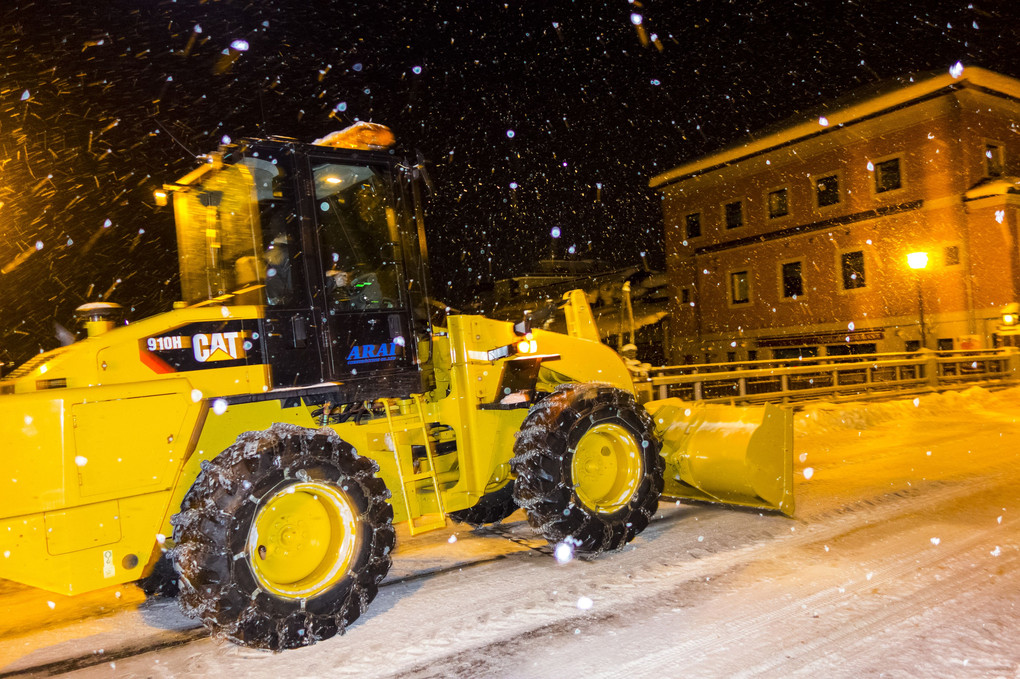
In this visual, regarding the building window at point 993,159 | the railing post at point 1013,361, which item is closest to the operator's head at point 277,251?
the railing post at point 1013,361

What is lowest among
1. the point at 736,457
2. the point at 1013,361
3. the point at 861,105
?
the point at 1013,361

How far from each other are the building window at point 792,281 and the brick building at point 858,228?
5 centimetres

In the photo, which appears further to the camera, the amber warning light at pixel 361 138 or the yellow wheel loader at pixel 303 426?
the amber warning light at pixel 361 138

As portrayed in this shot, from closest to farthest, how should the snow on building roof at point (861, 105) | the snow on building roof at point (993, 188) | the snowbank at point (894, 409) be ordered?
the snowbank at point (894, 409) → the snow on building roof at point (993, 188) → the snow on building roof at point (861, 105)

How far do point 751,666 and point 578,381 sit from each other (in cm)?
302

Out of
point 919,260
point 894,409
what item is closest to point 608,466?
point 894,409

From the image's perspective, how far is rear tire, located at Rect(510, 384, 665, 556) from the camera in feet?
16.1

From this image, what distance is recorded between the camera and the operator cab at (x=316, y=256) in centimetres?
429

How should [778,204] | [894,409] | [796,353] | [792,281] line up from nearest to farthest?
[894,409], [796,353], [792,281], [778,204]

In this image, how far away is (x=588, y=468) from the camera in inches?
215

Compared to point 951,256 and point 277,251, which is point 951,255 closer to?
point 951,256

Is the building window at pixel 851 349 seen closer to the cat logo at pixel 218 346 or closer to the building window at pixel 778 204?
the building window at pixel 778 204

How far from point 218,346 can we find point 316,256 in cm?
83

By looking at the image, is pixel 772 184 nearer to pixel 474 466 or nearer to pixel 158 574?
pixel 474 466
